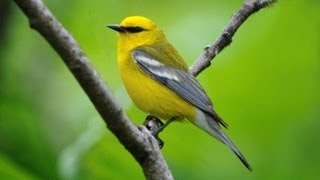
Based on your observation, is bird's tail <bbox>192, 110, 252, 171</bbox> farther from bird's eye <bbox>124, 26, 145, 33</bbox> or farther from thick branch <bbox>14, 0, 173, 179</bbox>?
thick branch <bbox>14, 0, 173, 179</bbox>

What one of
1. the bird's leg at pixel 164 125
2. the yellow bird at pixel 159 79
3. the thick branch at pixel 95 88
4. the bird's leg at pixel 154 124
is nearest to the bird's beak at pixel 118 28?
the yellow bird at pixel 159 79

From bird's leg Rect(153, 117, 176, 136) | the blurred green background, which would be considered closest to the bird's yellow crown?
the blurred green background

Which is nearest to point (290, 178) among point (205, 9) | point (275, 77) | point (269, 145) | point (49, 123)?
point (269, 145)

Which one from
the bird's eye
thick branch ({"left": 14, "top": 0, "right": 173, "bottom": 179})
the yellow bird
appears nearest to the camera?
thick branch ({"left": 14, "top": 0, "right": 173, "bottom": 179})

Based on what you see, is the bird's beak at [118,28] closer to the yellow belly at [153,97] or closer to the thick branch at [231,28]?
the yellow belly at [153,97]

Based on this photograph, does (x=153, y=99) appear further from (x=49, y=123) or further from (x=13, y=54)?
Answer: (x=13, y=54)

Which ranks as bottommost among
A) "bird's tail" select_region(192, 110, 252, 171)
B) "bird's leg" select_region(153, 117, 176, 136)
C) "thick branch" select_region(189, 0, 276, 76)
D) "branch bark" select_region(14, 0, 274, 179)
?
"branch bark" select_region(14, 0, 274, 179)

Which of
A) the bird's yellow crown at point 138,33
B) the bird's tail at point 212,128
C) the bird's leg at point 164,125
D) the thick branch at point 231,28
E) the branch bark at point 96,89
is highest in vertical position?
the bird's yellow crown at point 138,33
